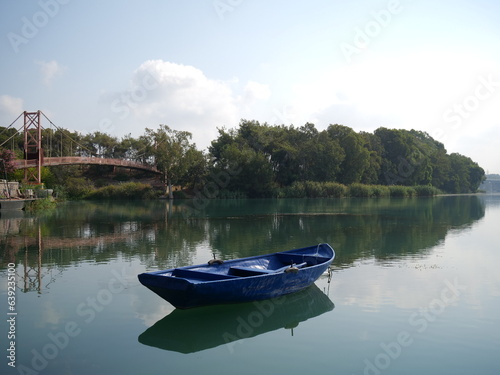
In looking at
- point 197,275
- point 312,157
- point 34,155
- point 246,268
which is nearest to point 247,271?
point 246,268

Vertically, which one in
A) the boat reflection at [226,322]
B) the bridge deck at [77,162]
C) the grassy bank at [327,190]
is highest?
the bridge deck at [77,162]

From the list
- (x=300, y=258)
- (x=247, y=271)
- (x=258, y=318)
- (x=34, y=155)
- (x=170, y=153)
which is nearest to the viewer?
(x=258, y=318)

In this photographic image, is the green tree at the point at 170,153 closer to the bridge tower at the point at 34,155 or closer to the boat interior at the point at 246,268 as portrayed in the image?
the bridge tower at the point at 34,155

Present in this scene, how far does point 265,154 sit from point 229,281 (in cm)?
5119

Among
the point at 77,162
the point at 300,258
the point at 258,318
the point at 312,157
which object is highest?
the point at 312,157

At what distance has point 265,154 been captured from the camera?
58594mm

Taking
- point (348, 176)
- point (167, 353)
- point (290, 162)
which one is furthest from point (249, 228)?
point (348, 176)

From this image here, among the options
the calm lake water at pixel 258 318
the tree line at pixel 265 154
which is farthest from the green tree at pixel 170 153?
the calm lake water at pixel 258 318

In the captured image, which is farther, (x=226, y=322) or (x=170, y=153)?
(x=170, y=153)

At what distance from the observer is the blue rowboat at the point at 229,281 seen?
7.57 meters

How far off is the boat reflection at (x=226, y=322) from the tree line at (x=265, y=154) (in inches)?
1736

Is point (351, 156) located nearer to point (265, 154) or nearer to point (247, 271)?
point (265, 154)

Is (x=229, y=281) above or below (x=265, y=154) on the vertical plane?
below

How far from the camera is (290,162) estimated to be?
5734 cm
